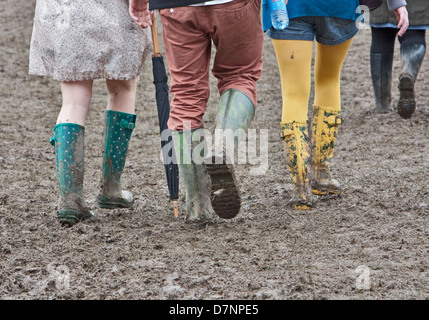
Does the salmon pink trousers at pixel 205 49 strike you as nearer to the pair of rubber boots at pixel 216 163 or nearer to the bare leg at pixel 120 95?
the pair of rubber boots at pixel 216 163

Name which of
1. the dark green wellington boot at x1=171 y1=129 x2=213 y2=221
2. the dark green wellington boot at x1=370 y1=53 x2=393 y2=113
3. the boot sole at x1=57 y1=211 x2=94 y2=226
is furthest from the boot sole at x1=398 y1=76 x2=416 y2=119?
the boot sole at x1=57 y1=211 x2=94 y2=226

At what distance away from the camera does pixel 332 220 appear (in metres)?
3.32

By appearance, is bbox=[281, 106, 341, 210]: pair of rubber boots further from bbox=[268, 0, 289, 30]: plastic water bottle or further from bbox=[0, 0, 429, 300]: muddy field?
bbox=[268, 0, 289, 30]: plastic water bottle

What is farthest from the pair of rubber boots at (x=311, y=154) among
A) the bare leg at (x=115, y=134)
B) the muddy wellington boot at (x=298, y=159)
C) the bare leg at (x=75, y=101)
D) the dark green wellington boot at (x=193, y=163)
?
the bare leg at (x=75, y=101)

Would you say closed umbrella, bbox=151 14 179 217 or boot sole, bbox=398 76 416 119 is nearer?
closed umbrella, bbox=151 14 179 217

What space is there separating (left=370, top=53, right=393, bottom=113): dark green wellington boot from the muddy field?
11.5 inches

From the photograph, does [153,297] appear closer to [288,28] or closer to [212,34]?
[212,34]

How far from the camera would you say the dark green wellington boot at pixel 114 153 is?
3.53 meters

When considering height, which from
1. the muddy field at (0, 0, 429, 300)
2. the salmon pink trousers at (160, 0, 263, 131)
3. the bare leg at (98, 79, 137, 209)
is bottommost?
the muddy field at (0, 0, 429, 300)

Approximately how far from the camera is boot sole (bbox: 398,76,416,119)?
5211mm

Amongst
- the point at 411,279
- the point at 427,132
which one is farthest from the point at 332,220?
the point at 427,132

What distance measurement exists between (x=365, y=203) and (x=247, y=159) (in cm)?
128

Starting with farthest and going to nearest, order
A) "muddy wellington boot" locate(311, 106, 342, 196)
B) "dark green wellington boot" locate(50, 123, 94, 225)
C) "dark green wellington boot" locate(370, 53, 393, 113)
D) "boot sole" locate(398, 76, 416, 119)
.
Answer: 1. "dark green wellington boot" locate(370, 53, 393, 113)
2. "boot sole" locate(398, 76, 416, 119)
3. "muddy wellington boot" locate(311, 106, 342, 196)
4. "dark green wellington boot" locate(50, 123, 94, 225)

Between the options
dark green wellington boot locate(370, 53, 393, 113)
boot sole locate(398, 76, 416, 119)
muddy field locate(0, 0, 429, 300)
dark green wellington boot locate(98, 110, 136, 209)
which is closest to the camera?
muddy field locate(0, 0, 429, 300)
